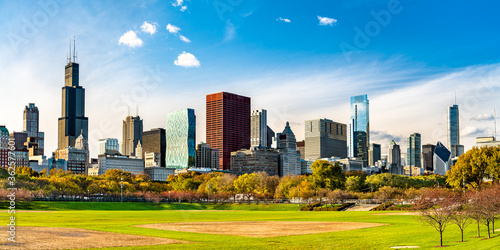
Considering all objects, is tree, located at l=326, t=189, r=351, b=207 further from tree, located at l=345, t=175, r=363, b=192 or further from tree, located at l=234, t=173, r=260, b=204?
tree, located at l=234, t=173, r=260, b=204

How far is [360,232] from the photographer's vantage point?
53.2 meters

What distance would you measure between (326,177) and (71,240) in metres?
110

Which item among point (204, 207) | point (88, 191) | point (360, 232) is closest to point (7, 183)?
point (88, 191)

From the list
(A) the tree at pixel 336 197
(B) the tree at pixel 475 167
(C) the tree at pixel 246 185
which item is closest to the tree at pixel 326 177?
(A) the tree at pixel 336 197

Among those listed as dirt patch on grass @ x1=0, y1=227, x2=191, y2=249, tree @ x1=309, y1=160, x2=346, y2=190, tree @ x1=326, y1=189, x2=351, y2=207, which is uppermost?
tree @ x1=309, y1=160, x2=346, y2=190

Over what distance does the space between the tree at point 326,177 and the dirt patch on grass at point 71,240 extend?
99.3 metres

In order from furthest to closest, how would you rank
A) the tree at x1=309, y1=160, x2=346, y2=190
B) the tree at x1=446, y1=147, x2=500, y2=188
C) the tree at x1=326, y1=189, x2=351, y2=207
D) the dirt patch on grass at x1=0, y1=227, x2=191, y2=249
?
the tree at x1=309, y1=160, x2=346, y2=190
the tree at x1=326, y1=189, x2=351, y2=207
the tree at x1=446, y1=147, x2=500, y2=188
the dirt patch on grass at x1=0, y1=227, x2=191, y2=249

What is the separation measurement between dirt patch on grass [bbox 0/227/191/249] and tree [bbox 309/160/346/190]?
326 ft

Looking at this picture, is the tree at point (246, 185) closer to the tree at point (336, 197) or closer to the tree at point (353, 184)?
the tree at point (353, 184)

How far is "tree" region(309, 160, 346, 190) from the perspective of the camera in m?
146

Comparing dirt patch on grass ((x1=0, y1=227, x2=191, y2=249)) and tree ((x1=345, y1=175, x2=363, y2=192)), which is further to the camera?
tree ((x1=345, y1=175, x2=363, y2=192))

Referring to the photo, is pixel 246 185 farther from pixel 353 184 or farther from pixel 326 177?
pixel 353 184

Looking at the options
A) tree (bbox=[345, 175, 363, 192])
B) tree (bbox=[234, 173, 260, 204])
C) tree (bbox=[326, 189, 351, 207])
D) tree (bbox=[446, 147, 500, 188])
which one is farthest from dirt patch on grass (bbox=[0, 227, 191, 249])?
tree (bbox=[345, 175, 363, 192])

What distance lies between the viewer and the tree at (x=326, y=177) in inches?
5728
